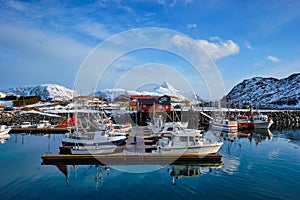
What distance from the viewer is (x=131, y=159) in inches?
570

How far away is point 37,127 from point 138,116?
16124 millimetres

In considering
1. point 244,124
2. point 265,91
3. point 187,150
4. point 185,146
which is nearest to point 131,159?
point 185,146

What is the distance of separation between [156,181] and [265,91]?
125 meters

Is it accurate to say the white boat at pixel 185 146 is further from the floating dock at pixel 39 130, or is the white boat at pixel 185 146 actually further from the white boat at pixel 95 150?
the floating dock at pixel 39 130

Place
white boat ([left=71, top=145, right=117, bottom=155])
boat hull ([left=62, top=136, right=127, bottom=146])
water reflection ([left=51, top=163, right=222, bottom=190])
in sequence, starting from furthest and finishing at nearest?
1. boat hull ([left=62, top=136, right=127, bottom=146])
2. white boat ([left=71, top=145, right=117, bottom=155])
3. water reflection ([left=51, top=163, right=222, bottom=190])

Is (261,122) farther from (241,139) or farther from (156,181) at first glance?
(156,181)

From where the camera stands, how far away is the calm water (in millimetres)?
10375

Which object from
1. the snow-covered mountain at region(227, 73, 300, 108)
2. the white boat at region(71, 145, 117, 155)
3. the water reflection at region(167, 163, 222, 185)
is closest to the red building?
the white boat at region(71, 145, 117, 155)

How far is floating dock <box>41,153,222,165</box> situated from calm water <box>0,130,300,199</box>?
499 mm

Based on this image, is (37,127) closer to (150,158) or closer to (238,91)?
(150,158)

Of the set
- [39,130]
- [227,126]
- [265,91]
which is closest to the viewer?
[39,130]

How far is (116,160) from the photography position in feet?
47.7

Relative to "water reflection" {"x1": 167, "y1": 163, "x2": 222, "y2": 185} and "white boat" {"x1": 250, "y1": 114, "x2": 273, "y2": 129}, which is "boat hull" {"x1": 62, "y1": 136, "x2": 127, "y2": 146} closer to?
"water reflection" {"x1": 167, "y1": 163, "x2": 222, "y2": 185}

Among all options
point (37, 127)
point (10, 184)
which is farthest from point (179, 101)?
point (10, 184)
